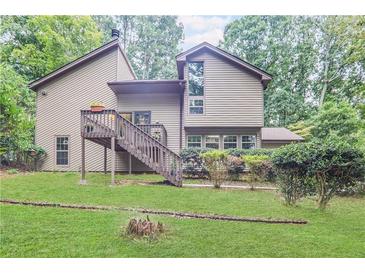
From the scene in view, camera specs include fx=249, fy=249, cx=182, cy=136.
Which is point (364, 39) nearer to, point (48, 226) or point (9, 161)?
point (48, 226)

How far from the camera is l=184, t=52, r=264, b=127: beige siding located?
Result: 29.5 ft

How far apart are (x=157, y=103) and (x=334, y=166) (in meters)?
6.53

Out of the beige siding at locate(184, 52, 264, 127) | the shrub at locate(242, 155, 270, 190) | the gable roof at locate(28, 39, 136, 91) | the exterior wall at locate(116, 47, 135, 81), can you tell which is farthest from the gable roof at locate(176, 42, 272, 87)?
the shrub at locate(242, 155, 270, 190)

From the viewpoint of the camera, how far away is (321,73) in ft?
35.6

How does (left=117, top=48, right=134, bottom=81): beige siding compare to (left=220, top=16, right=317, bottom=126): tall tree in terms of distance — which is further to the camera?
(left=220, top=16, right=317, bottom=126): tall tree

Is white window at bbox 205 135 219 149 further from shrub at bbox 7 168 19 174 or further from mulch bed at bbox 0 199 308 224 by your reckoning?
shrub at bbox 7 168 19 174

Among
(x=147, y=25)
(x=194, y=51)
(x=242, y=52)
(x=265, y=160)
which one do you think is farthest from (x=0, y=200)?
(x=242, y=52)

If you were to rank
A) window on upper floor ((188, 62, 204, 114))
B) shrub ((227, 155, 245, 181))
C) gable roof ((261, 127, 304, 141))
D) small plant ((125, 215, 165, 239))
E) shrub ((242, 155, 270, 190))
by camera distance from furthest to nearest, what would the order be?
gable roof ((261, 127, 304, 141)), window on upper floor ((188, 62, 204, 114)), shrub ((227, 155, 245, 181)), shrub ((242, 155, 270, 190)), small plant ((125, 215, 165, 239))

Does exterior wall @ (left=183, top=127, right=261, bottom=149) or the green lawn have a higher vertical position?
exterior wall @ (left=183, top=127, right=261, bottom=149)

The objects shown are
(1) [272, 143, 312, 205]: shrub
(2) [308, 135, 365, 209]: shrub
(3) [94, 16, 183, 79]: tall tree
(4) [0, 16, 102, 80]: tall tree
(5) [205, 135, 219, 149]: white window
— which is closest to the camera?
(2) [308, 135, 365, 209]: shrub

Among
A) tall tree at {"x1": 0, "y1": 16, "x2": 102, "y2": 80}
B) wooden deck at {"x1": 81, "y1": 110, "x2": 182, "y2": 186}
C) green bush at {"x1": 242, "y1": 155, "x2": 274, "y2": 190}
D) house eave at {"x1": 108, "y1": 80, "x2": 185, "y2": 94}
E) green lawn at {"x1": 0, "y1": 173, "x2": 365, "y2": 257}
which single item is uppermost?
tall tree at {"x1": 0, "y1": 16, "x2": 102, "y2": 80}

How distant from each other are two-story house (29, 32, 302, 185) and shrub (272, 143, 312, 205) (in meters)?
4.36

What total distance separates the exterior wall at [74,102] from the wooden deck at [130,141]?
2.86 metres

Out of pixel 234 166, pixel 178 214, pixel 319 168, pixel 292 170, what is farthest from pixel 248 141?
pixel 178 214
